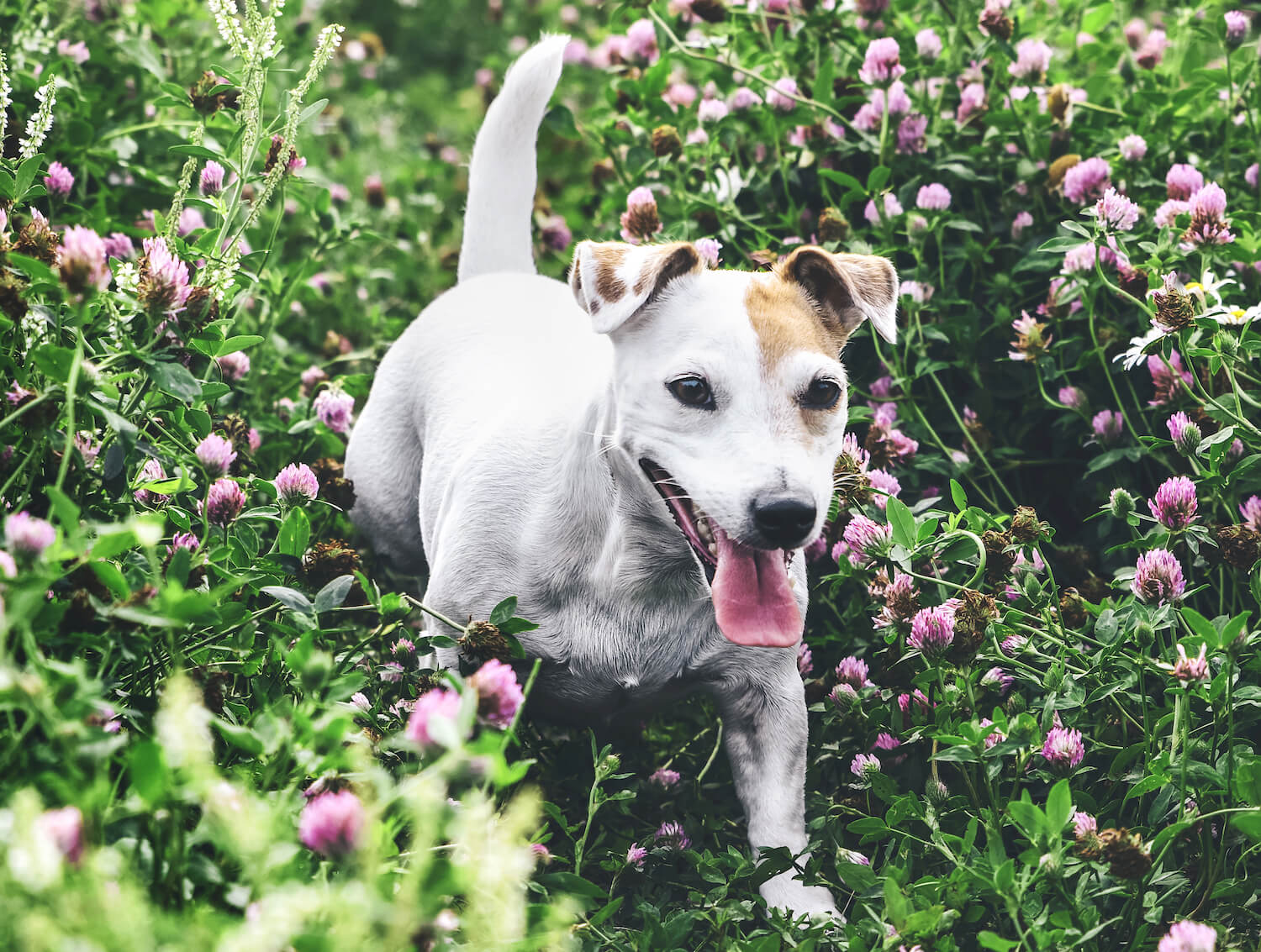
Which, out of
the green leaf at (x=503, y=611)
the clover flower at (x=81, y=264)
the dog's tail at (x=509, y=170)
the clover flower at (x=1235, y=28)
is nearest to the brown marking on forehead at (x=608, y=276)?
the green leaf at (x=503, y=611)

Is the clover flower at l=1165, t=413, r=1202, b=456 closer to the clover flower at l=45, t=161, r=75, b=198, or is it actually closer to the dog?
the dog

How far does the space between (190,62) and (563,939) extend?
12.1 feet

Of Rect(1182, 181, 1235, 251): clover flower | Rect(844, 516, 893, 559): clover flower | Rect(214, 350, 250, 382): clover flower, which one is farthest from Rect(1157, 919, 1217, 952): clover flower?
Rect(214, 350, 250, 382): clover flower

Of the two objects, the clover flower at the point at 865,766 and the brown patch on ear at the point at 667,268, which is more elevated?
the brown patch on ear at the point at 667,268

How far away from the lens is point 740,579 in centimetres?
232

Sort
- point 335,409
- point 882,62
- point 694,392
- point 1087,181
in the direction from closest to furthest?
point 694,392
point 1087,181
point 882,62
point 335,409

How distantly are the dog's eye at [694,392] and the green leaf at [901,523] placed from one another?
419 millimetres

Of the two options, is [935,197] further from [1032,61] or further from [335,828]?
[335,828]

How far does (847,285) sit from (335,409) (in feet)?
5.41

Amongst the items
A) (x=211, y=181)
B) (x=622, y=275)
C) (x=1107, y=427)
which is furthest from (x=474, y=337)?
(x=1107, y=427)

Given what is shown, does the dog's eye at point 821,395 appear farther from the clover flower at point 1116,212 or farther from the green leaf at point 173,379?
the green leaf at point 173,379

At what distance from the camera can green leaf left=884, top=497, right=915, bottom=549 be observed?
2320 millimetres

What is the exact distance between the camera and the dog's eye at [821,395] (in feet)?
7.64

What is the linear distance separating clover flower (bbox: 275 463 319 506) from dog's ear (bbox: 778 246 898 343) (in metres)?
1.13
